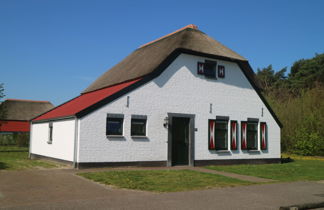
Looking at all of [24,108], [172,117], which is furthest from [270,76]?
Answer: [172,117]

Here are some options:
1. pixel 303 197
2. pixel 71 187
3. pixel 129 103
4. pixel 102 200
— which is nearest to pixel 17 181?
pixel 71 187

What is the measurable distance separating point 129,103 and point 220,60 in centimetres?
638

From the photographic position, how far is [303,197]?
28.3 feet

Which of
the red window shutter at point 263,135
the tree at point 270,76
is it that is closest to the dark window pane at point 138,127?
the red window shutter at point 263,135

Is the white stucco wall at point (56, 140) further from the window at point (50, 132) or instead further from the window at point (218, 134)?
the window at point (218, 134)

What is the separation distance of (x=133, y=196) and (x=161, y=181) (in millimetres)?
2877

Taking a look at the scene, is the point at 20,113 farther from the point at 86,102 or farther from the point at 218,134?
the point at 218,134

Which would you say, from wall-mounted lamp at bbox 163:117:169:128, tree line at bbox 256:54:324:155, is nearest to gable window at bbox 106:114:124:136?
wall-mounted lamp at bbox 163:117:169:128

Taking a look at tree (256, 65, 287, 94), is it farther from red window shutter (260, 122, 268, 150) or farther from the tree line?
red window shutter (260, 122, 268, 150)

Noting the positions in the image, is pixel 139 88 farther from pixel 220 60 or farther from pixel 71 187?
pixel 71 187

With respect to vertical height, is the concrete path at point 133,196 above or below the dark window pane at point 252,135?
below

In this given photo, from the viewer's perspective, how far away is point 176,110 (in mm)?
16797

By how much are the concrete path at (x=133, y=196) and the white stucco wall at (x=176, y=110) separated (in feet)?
12.7

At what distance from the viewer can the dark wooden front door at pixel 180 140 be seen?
16.9 meters
